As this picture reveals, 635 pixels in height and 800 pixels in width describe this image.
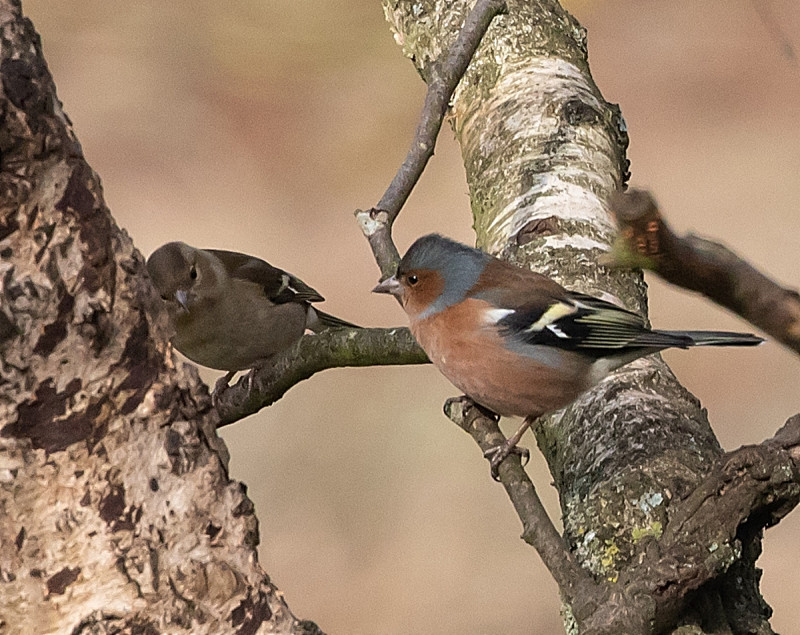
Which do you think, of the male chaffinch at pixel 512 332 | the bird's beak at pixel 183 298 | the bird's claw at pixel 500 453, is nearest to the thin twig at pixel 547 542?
the bird's claw at pixel 500 453

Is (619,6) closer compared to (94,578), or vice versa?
(94,578)

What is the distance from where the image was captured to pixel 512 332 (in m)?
2.75

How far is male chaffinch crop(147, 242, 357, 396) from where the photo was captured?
3.71 m

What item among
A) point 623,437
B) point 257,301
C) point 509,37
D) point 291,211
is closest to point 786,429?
point 623,437

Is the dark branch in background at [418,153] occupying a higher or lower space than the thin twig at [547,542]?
higher

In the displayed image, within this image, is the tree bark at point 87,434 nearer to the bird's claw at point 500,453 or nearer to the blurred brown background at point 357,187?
the bird's claw at point 500,453

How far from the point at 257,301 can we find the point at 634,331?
1892 mm

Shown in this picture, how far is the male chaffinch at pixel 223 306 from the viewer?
12.2 ft

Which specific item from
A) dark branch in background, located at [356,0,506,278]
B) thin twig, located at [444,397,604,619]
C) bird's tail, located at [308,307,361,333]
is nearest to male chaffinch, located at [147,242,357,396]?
bird's tail, located at [308,307,361,333]

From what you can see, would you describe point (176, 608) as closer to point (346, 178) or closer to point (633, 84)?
point (346, 178)

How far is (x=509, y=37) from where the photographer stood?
11.2 feet

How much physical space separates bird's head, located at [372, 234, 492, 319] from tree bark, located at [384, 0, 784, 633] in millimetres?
132

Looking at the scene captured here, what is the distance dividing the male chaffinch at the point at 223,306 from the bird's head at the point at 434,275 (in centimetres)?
89

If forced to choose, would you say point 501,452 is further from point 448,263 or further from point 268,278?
point 268,278
